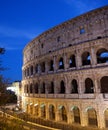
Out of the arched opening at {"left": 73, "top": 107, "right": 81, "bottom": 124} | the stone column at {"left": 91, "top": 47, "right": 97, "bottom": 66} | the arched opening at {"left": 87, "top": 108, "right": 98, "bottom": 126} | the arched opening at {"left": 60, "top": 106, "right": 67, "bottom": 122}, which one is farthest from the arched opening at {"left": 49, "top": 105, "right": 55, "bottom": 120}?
the stone column at {"left": 91, "top": 47, "right": 97, "bottom": 66}

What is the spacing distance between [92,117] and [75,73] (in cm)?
555

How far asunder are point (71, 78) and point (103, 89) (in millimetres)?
4327

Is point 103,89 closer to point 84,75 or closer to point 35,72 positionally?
point 84,75

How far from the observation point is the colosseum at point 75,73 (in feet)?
62.8

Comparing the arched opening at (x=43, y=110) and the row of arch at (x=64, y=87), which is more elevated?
the row of arch at (x=64, y=87)

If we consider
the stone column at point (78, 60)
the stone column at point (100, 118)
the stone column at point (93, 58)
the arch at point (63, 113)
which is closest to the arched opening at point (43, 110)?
the arch at point (63, 113)

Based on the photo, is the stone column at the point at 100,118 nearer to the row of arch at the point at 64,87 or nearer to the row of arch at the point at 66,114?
the row of arch at the point at 66,114

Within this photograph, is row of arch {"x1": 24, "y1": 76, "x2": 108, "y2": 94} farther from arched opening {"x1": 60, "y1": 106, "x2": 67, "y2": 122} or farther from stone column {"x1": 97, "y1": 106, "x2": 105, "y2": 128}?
stone column {"x1": 97, "y1": 106, "x2": 105, "y2": 128}

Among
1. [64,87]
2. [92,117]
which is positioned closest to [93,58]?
[64,87]

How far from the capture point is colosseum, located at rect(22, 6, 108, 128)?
19.1 m

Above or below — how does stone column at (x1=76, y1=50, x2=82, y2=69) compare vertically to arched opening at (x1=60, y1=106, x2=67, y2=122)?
above

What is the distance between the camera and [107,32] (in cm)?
1922

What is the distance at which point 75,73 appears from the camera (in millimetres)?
20859

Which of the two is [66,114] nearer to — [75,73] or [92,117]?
[92,117]
